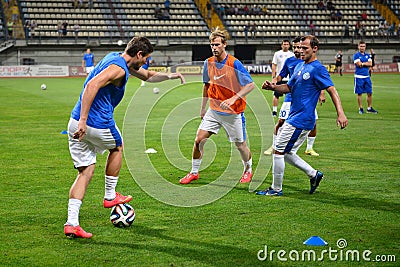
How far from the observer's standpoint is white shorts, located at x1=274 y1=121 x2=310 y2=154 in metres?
8.35

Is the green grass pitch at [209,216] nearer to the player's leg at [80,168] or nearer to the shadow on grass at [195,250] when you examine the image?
the shadow on grass at [195,250]

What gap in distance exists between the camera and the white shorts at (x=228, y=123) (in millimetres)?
9453

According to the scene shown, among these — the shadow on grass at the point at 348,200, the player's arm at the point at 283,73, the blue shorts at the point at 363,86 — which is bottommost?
the blue shorts at the point at 363,86

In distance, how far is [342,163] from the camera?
442 inches

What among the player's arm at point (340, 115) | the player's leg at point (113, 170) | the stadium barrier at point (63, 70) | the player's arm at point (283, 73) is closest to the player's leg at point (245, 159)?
the player's arm at point (283, 73)

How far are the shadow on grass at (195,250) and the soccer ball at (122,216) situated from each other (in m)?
0.31

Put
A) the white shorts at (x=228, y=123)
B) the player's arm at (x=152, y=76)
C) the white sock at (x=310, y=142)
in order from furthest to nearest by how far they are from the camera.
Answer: the white sock at (x=310, y=142) → the white shorts at (x=228, y=123) → the player's arm at (x=152, y=76)

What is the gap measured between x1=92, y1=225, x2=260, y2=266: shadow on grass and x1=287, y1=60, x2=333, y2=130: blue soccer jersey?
2.58m

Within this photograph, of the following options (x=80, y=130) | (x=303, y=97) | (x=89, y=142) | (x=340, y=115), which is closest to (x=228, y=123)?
(x=303, y=97)

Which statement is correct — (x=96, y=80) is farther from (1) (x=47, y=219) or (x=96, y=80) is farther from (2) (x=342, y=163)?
(2) (x=342, y=163)

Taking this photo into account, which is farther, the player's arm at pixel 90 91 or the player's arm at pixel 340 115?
the player's arm at pixel 340 115

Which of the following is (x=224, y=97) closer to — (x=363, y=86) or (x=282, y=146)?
(x=282, y=146)

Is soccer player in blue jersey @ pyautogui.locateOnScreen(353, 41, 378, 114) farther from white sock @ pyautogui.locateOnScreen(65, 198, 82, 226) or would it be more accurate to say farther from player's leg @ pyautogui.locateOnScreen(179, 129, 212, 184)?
white sock @ pyautogui.locateOnScreen(65, 198, 82, 226)

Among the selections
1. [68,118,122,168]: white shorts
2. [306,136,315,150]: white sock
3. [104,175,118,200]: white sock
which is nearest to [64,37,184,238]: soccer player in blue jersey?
[68,118,122,168]: white shorts
